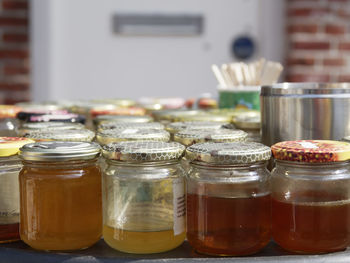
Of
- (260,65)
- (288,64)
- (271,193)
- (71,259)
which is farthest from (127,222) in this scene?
(288,64)

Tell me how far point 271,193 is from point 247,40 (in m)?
2.57

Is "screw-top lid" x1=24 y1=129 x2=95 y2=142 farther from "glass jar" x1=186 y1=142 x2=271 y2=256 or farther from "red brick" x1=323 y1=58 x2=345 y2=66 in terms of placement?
"red brick" x1=323 y1=58 x2=345 y2=66

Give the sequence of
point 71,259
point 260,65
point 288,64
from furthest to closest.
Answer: point 288,64 < point 260,65 < point 71,259

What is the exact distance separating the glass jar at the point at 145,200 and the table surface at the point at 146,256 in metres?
0.01

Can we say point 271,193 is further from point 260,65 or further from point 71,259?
point 260,65

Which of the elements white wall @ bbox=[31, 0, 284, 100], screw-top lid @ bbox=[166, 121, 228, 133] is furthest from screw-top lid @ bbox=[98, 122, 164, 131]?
white wall @ bbox=[31, 0, 284, 100]

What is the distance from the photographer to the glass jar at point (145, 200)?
63 centimetres

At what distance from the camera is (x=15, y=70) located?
309 cm

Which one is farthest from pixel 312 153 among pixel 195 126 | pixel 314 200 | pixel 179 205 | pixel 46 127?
pixel 46 127

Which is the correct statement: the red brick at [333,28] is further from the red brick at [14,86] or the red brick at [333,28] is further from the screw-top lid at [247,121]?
the screw-top lid at [247,121]

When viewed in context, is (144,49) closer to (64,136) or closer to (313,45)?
(313,45)

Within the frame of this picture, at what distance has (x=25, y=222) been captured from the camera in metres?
0.65

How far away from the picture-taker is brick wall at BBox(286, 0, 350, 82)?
304 centimetres

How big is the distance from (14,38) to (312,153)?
2.74 m
